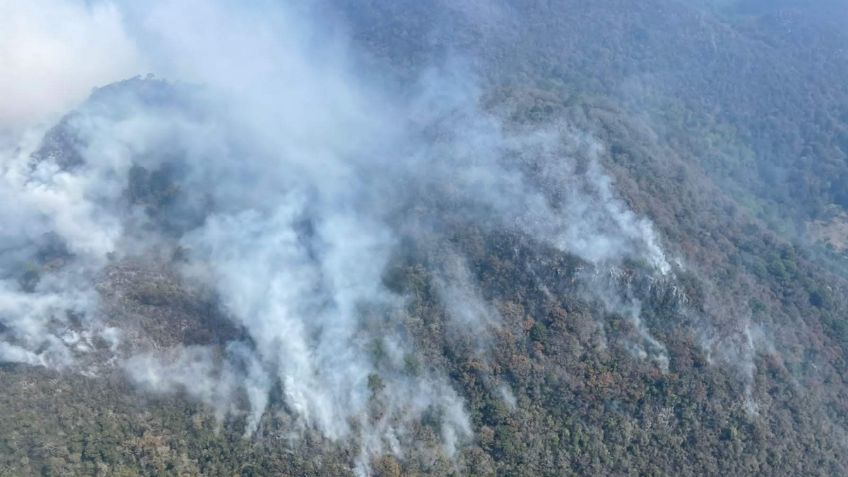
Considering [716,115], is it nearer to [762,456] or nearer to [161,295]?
[762,456]

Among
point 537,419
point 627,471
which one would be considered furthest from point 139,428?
point 627,471

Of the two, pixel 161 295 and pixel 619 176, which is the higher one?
pixel 619 176

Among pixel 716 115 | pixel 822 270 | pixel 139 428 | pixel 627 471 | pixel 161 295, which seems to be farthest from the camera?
pixel 716 115

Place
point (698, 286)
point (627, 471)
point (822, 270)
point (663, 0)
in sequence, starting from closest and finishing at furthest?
point (627, 471) → point (698, 286) → point (822, 270) → point (663, 0)
